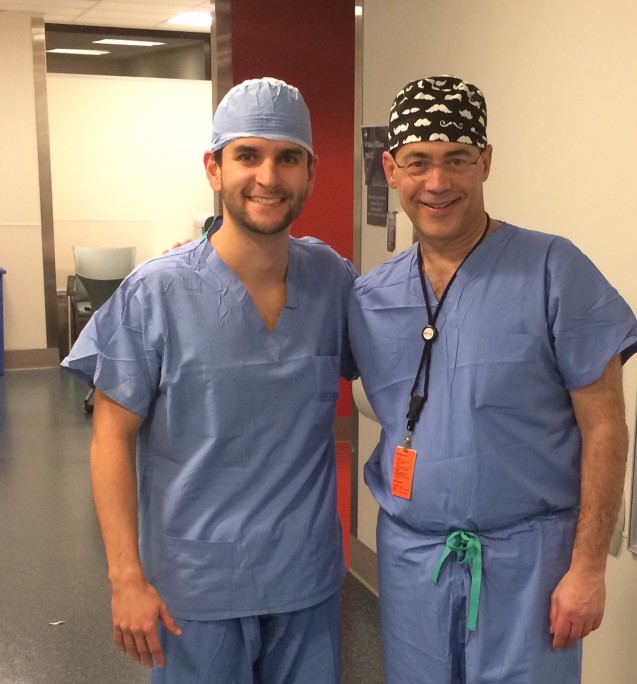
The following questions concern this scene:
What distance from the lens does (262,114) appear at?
159 centimetres

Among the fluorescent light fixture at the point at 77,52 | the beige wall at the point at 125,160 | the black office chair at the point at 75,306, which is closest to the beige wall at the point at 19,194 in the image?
the black office chair at the point at 75,306

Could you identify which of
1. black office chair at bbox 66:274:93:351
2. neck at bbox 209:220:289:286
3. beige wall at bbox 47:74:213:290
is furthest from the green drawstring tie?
beige wall at bbox 47:74:213:290

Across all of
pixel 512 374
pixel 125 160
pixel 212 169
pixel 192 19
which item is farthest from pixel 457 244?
pixel 125 160

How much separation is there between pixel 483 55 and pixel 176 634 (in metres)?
1.58

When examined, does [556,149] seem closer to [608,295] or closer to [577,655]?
[608,295]

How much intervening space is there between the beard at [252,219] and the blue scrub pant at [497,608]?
1.91 feet

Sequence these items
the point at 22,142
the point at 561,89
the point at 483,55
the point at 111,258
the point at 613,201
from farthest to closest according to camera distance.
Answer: the point at 111,258 < the point at 22,142 < the point at 483,55 < the point at 561,89 < the point at 613,201

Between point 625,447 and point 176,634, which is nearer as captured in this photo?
point 625,447

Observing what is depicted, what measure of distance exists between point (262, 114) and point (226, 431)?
1.86ft

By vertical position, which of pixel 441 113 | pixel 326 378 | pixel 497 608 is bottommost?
pixel 497 608

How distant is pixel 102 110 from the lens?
23.4 feet

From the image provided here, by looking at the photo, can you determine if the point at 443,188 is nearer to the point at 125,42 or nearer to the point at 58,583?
the point at 58,583

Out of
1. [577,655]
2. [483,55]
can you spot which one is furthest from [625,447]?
[483,55]

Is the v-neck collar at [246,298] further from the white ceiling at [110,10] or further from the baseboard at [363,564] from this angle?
the white ceiling at [110,10]
